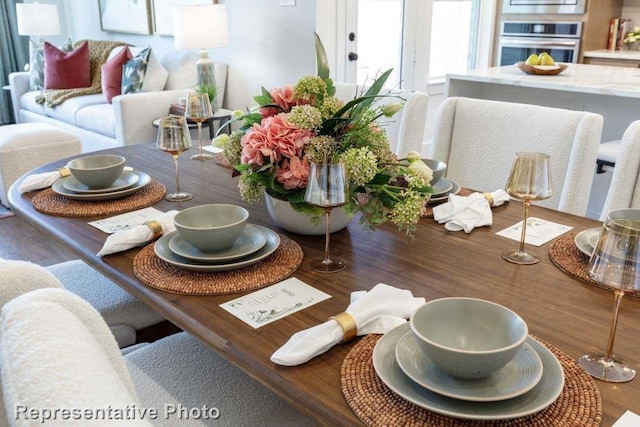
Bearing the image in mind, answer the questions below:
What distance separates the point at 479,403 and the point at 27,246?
3.02 metres

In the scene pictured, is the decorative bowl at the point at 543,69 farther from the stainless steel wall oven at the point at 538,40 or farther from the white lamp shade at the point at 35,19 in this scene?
the white lamp shade at the point at 35,19

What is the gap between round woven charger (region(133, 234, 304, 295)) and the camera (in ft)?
3.63

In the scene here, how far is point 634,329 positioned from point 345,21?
11.3 feet

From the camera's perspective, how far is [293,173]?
1.23 meters

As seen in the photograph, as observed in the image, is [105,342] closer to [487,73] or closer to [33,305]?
[33,305]

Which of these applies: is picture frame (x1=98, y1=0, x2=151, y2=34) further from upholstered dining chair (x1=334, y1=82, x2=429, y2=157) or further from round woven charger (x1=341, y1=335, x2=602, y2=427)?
round woven charger (x1=341, y1=335, x2=602, y2=427)

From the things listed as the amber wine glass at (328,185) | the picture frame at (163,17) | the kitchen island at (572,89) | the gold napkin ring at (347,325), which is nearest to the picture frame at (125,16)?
the picture frame at (163,17)

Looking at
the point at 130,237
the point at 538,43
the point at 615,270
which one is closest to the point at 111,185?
the point at 130,237

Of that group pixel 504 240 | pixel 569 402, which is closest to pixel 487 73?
pixel 504 240

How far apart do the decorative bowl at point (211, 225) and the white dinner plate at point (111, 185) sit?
446mm

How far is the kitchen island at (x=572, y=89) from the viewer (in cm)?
277

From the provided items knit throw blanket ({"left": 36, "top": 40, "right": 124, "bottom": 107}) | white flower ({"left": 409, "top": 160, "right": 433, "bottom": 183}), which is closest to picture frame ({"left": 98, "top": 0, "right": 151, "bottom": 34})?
knit throw blanket ({"left": 36, "top": 40, "right": 124, "bottom": 107})

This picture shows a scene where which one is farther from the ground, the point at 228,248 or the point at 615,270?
the point at 615,270

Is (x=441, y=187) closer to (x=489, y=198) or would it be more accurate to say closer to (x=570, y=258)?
(x=489, y=198)
